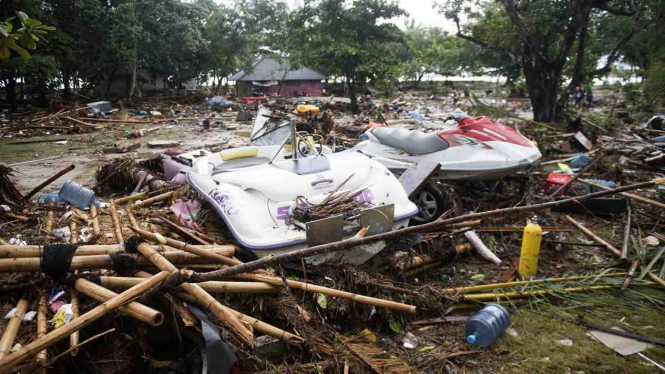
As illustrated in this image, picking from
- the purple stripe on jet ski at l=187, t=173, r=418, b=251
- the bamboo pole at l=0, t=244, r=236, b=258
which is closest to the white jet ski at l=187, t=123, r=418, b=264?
the purple stripe on jet ski at l=187, t=173, r=418, b=251

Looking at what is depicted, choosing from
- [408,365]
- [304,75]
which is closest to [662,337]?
[408,365]

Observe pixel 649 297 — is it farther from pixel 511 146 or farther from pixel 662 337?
pixel 511 146

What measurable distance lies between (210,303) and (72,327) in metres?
0.68

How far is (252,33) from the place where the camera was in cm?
3133

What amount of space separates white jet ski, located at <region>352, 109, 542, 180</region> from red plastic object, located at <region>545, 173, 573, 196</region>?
80cm

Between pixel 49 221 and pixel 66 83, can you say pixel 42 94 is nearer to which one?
pixel 66 83

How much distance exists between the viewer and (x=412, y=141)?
5.80 metres

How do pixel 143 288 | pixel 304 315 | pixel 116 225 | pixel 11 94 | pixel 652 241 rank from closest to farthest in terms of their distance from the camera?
pixel 143 288, pixel 304 315, pixel 116 225, pixel 652 241, pixel 11 94

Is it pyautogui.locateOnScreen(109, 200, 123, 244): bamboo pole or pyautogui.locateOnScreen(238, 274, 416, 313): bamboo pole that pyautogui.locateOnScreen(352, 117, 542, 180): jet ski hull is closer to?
pyautogui.locateOnScreen(238, 274, 416, 313): bamboo pole

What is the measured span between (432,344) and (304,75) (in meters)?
39.2

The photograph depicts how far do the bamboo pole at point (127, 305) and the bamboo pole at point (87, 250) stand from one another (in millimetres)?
305

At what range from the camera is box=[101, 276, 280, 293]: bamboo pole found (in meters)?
2.52

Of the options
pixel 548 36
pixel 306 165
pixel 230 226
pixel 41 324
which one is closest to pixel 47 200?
pixel 230 226

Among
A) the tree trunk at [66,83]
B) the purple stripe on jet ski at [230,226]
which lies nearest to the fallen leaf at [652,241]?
the purple stripe on jet ski at [230,226]
